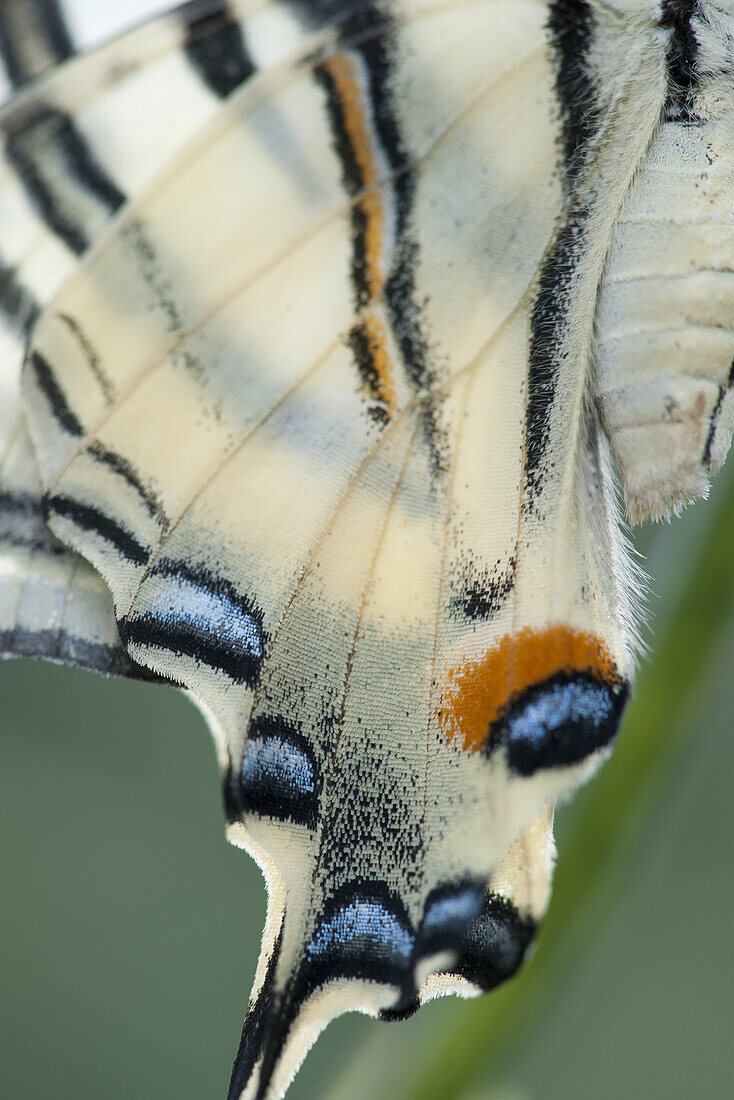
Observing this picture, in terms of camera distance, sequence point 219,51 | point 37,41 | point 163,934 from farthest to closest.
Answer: point 163,934 < point 37,41 < point 219,51

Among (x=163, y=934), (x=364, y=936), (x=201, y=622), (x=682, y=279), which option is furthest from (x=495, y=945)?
(x=163, y=934)

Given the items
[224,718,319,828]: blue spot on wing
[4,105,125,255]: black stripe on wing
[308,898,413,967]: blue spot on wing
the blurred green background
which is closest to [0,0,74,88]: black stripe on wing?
[4,105,125,255]: black stripe on wing

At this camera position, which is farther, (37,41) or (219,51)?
(37,41)

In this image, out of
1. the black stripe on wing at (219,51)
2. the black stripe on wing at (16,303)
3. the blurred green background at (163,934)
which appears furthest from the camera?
the blurred green background at (163,934)

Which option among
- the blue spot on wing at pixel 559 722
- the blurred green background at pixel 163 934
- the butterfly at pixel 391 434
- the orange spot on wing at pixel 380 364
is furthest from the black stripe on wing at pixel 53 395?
the blurred green background at pixel 163 934

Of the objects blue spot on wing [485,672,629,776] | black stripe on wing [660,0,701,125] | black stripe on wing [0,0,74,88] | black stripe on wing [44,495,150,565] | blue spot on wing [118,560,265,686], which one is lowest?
blue spot on wing [485,672,629,776]

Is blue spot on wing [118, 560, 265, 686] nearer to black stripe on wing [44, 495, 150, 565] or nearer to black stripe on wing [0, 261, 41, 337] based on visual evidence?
black stripe on wing [44, 495, 150, 565]

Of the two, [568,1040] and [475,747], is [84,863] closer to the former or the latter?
[568,1040]

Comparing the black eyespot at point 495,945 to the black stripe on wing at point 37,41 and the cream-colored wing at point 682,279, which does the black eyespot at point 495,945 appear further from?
the black stripe on wing at point 37,41

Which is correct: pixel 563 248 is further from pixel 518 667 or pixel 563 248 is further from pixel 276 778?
pixel 276 778
